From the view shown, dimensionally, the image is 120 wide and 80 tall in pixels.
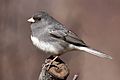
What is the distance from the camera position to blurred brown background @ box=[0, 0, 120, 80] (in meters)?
7.16

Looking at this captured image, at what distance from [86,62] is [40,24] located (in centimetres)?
244

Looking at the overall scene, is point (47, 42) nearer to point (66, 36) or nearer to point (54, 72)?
point (66, 36)

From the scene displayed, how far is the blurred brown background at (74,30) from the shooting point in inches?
282

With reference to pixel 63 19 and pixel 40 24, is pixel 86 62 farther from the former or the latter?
pixel 40 24

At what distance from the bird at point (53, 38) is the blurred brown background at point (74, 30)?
6.13ft

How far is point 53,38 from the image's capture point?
16.9 ft

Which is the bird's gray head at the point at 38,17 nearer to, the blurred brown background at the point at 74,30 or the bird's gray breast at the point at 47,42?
the bird's gray breast at the point at 47,42

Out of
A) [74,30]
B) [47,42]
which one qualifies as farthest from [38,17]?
[74,30]

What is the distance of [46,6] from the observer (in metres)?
7.79

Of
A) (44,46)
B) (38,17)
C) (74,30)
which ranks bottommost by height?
(74,30)

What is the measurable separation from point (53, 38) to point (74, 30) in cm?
230

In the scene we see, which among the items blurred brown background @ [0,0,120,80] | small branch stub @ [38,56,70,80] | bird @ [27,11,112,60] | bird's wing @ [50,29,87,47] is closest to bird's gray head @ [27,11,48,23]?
bird @ [27,11,112,60]

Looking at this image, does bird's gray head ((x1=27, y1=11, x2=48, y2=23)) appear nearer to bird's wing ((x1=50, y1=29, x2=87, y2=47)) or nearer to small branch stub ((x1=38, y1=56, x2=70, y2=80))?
bird's wing ((x1=50, y1=29, x2=87, y2=47))

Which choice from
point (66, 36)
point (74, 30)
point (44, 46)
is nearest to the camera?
point (44, 46)
